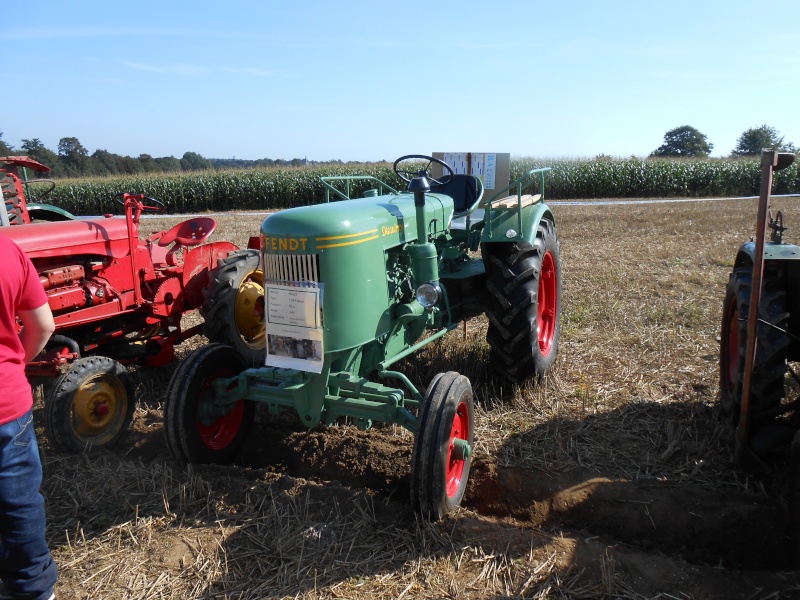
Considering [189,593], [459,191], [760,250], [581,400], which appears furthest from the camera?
[459,191]

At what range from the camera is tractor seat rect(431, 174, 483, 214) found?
4.81m

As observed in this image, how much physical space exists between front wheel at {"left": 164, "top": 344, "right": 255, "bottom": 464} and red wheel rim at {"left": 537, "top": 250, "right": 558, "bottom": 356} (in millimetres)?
2399

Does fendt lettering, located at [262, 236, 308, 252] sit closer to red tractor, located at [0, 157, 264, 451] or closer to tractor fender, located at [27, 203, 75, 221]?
red tractor, located at [0, 157, 264, 451]

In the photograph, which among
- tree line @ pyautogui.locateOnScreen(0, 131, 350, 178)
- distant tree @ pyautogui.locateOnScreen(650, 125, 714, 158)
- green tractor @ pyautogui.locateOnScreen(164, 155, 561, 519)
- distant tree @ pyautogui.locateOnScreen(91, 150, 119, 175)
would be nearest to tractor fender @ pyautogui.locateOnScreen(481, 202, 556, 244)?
green tractor @ pyautogui.locateOnScreen(164, 155, 561, 519)

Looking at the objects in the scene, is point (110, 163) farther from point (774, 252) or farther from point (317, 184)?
point (774, 252)

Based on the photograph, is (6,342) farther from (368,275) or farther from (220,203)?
(220,203)

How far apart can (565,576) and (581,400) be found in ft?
5.96

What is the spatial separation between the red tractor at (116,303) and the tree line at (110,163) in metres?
24.0

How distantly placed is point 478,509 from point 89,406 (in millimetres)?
2393

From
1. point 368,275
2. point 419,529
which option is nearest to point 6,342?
point 368,275

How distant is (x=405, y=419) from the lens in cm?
309

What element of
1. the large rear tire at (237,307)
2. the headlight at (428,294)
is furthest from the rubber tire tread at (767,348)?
the large rear tire at (237,307)

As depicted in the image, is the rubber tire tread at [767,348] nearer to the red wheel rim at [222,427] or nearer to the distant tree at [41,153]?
the red wheel rim at [222,427]

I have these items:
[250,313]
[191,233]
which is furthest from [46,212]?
[250,313]
